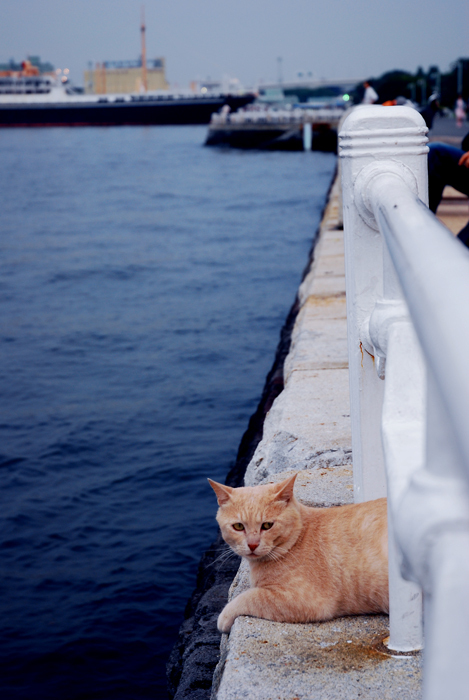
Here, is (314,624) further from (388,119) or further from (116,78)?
A: (116,78)

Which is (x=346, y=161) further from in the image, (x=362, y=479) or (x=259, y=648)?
(x=259, y=648)

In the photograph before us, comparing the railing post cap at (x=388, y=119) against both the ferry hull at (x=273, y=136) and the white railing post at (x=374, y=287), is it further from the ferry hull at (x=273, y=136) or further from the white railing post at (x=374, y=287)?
the ferry hull at (x=273, y=136)

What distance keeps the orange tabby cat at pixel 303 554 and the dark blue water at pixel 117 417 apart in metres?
1.98

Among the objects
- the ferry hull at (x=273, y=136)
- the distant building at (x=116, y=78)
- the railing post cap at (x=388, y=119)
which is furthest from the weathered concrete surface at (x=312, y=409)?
the distant building at (x=116, y=78)

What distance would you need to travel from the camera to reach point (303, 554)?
1.93 metres

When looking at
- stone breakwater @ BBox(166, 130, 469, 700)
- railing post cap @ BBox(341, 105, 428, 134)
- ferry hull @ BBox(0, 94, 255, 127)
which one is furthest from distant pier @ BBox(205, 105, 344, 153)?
railing post cap @ BBox(341, 105, 428, 134)

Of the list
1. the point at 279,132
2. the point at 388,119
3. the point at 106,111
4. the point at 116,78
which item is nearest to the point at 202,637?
the point at 388,119

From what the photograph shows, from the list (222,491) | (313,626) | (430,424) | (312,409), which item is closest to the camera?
(430,424)

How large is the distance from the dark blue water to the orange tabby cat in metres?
1.98

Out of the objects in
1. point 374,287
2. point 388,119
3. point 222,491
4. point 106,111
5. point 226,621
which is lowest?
point 226,621

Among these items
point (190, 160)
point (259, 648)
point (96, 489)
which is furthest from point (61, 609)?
point (190, 160)

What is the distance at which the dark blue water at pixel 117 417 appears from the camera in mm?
4141

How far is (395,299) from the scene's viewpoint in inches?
55.3

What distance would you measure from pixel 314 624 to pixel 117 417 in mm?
5671
